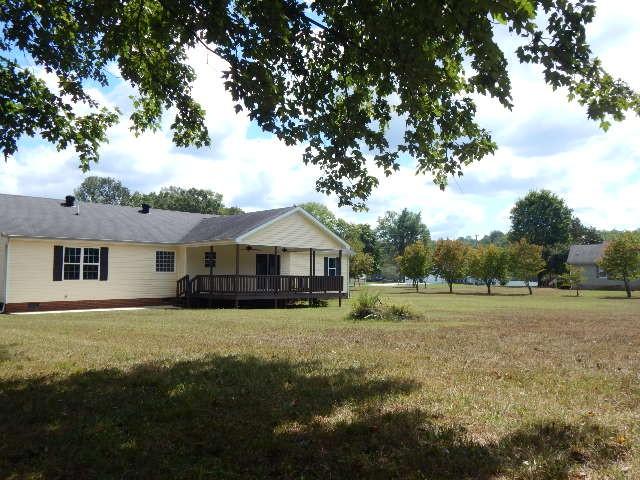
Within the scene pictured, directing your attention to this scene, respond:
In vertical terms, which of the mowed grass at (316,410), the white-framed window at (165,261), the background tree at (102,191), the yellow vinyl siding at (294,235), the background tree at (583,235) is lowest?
the mowed grass at (316,410)

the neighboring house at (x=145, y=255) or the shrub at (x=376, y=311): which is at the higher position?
the neighboring house at (x=145, y=255)

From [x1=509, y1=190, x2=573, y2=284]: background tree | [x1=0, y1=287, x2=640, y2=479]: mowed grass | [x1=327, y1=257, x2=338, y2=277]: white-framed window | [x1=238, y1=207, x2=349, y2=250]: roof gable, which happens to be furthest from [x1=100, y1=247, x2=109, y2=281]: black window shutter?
[x1=509, y1=190, x2=573, y2=284]: background tree

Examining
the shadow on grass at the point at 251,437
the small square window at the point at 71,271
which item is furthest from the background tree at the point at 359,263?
the shadow on grass at the point at 251,437

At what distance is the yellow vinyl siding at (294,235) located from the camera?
990 inches

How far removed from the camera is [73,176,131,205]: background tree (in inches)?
4257

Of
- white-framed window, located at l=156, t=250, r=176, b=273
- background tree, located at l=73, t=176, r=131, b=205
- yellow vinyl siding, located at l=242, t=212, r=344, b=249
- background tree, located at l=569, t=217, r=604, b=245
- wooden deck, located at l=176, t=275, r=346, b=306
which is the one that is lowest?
wooden deck, located at l=176, t=275, r=346, b=306

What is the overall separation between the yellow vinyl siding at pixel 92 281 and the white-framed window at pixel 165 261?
0.60 feet

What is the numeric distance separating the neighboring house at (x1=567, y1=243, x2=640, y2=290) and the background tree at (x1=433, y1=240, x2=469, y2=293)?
1710 centimetres

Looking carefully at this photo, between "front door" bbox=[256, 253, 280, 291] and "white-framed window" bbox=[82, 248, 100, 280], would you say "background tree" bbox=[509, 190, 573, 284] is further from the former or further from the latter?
"white-framed window" bbox=[82, 248, 100, 280]

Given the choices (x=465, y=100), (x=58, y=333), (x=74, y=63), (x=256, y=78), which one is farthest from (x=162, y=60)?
(x=58, y=333)

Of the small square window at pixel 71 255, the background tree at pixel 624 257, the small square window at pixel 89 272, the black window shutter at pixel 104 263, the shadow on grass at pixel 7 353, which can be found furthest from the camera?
the background tree at pixel 624 257

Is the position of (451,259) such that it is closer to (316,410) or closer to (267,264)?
(267,264)

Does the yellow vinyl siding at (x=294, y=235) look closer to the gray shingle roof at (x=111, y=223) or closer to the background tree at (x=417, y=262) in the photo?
the gray shingle roof at (x=111, y=223)

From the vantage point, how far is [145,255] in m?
25.1
